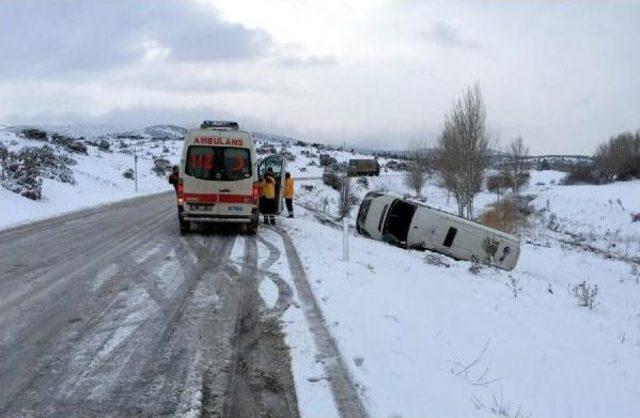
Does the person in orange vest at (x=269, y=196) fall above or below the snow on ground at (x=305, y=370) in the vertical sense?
above

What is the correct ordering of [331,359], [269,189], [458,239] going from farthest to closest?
[458,239] < [269,189] < [331,359]

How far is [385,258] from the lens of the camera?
13.0 metres

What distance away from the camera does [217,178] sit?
14.2 meters

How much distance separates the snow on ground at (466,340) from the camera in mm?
4949

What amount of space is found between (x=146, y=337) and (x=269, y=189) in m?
11.6

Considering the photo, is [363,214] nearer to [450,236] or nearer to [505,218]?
[450,236]

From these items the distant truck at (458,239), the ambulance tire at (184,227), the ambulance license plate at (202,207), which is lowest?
the distant truck at (458,239)

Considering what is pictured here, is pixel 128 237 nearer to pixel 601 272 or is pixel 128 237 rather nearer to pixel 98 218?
pixel 98 218

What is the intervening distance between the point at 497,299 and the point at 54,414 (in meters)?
8.43

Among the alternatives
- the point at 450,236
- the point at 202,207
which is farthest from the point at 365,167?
the point at 202,207

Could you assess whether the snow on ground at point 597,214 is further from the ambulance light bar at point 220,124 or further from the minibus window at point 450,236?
the ambulance light bar at point 220,124

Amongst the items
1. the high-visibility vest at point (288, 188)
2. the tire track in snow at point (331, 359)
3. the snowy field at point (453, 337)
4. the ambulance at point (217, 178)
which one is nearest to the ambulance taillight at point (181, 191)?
the ambulance at point (217, 178)

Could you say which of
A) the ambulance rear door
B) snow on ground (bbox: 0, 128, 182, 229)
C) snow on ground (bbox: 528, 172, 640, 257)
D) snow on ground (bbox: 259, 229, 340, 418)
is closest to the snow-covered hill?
snow on ground (bbox: 0, 128, 182, 229)

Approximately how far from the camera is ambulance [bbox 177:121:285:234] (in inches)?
555
